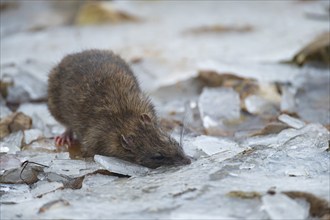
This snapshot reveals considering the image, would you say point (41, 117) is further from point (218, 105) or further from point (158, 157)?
point (158, 157)

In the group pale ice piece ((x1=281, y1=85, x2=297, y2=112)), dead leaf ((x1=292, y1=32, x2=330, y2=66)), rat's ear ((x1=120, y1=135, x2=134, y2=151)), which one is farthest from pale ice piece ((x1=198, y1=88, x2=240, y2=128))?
rat's ear ((x1=120, y1=135, x2=134, y2=151))

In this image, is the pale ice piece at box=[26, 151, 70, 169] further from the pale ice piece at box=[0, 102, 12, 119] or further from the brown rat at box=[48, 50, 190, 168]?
the pale ice piece at box=[0, 102, 12, 119]

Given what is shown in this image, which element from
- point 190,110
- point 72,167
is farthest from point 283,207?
point 190,110

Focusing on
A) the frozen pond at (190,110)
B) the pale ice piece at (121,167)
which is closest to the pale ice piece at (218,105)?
the frozen pond at (190,110)

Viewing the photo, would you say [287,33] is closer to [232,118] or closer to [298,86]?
[298,86]

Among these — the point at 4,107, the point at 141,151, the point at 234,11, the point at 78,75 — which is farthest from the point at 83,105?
the point at 234,11

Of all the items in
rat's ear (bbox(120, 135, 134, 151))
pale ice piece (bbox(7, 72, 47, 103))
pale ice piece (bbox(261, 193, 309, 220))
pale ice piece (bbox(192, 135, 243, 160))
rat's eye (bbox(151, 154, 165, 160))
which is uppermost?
pale ice piece (bbox(7, 72, 47, 103))
